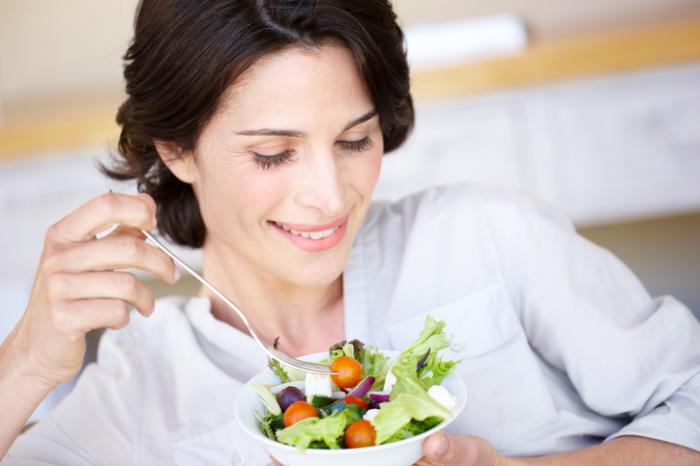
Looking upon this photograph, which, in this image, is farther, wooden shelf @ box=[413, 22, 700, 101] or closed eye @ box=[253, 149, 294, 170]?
wooden shelf @ box=[413, 22, 700, 101]

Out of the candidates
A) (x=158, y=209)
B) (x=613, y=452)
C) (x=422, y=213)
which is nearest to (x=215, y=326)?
(x=158, y=209)

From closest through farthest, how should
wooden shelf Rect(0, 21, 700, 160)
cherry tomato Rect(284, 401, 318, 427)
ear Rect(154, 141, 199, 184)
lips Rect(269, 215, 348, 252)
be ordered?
cherry tomato Rect(284, 401, 318, 427) < lips Rect(269, 215, 348, 252) < ear Rect(154, 141, 199, 184) < wooden shelf Rect(0, 21, 700, 160)

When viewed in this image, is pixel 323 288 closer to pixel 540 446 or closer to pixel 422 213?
pixel 422 213

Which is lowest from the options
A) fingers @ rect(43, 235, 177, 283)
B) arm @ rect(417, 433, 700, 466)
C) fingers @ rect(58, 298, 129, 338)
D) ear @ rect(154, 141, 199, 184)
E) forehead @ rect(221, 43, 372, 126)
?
arm @ rect(417, 433, 700, 466)

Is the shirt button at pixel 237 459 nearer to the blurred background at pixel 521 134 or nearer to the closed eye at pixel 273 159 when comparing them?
the closed eye at pixel 273 159

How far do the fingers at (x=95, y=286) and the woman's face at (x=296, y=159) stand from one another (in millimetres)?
299

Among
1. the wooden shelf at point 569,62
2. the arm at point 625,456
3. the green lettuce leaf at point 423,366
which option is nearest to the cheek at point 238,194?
the green lettuce leaf at point 423,366

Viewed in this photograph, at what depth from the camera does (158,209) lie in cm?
201

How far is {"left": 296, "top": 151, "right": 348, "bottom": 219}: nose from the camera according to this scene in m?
1.51

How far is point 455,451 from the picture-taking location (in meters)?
1.22

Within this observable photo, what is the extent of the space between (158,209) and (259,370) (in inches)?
17.6

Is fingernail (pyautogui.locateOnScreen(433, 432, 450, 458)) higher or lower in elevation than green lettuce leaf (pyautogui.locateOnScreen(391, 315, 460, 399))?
lower

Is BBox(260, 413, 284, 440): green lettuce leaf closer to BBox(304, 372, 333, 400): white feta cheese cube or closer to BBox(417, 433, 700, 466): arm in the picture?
BBox(304, 372, 333, 400): white feta cheese cube

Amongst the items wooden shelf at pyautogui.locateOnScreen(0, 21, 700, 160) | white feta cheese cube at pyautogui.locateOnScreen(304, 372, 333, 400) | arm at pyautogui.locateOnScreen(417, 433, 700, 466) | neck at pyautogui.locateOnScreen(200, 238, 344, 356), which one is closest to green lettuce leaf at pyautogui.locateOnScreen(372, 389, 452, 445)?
white feta cheese cube at pyautogui.locateOnScreen(304, 372, 333, 400)
